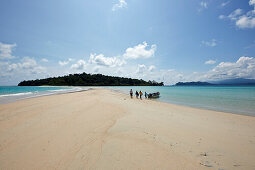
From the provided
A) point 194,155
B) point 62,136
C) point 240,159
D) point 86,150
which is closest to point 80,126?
point 62,136

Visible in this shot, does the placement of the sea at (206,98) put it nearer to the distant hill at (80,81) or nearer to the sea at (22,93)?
the sea at (22,93)

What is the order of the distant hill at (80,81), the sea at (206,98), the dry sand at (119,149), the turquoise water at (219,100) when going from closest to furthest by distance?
the dry sand at (119,149) < the turquoise water at (219,100) < the sea at (206,98) < the distant hill at (80,81)

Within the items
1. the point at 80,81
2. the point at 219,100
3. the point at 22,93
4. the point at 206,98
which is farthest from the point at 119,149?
the point at 80,81

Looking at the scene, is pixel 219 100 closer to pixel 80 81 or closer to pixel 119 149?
pixel 119 149

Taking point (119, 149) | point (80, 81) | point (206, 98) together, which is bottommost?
point (206, 98)

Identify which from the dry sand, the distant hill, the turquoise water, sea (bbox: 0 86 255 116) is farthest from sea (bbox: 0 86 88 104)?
the distant hill

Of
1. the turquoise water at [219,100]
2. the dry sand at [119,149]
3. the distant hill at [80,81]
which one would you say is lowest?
the turquoise water at [219,100]

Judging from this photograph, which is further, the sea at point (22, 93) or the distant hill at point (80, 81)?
the distant hill at point (80, 81)

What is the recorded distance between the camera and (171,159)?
2.91 m

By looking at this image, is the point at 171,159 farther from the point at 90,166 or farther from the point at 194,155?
the point at 90,166

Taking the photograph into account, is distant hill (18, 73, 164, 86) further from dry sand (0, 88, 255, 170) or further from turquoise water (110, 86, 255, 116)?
dry sand (0, 88, 255, 170)

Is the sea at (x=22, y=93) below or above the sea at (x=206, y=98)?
above

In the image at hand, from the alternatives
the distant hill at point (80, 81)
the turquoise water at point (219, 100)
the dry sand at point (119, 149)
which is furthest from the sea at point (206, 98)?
the distant hill at point (80, 81)

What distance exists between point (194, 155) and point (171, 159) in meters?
0.83
